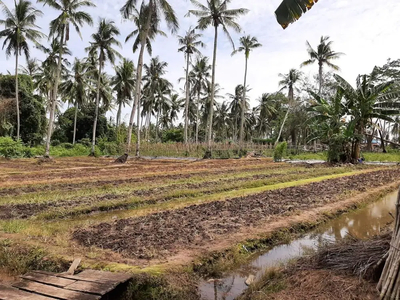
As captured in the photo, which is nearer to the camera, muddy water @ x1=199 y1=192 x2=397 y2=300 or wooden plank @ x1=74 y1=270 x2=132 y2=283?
wooden plank @ x1=74 y1=270 x2=132 y2=283

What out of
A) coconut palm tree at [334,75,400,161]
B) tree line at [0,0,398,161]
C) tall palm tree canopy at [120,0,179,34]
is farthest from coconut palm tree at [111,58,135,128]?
coconut palm tree at [334,75,400,161]

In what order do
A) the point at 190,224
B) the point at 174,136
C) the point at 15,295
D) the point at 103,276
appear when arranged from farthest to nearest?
the point at 174,136, the point at 190,224, the point at 103,276, the point at 15,295

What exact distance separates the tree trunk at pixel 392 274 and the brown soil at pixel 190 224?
2.98 m

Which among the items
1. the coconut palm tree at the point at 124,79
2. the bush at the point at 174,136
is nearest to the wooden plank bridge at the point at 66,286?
the coconut palm tree at the point at 124,79

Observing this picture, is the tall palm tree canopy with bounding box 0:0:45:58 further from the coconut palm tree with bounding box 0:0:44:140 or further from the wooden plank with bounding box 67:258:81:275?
the wooden plank with bounding box 67:258:81:275

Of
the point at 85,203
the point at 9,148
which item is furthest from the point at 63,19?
the point at 85,203

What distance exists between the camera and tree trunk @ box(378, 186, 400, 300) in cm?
305

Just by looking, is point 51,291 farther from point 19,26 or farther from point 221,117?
point 221,117

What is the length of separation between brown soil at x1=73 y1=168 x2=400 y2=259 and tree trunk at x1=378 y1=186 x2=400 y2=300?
2.98 metres

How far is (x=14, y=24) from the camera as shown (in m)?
30.6

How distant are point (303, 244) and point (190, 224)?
7.66 ft

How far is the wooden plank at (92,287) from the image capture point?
12.0 feet

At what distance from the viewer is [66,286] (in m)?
3.84

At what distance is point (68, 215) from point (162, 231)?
10.1ft
